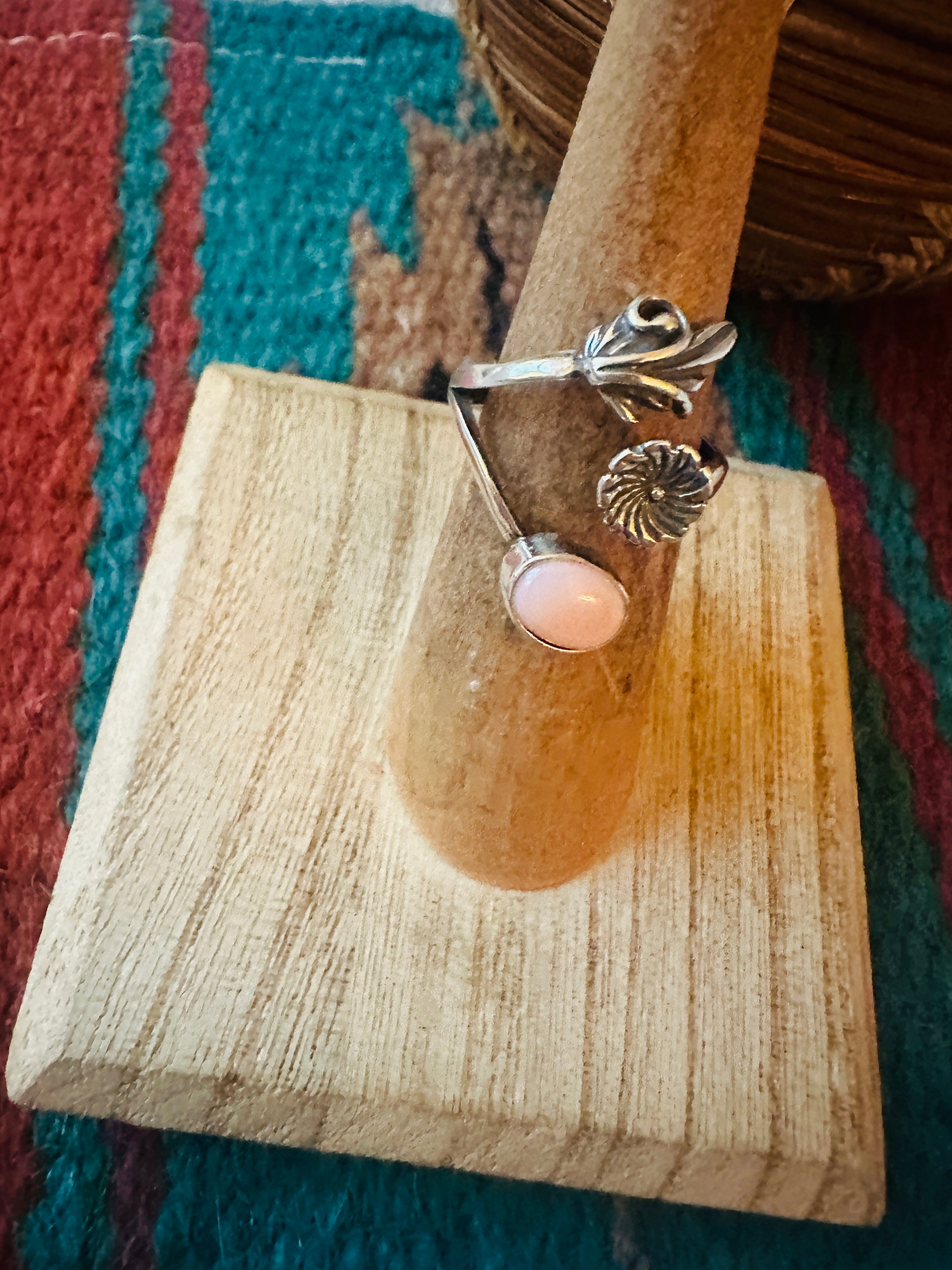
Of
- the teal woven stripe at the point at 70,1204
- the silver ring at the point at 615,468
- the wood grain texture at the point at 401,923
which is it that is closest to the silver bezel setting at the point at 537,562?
the silver ring at the point at 615,468

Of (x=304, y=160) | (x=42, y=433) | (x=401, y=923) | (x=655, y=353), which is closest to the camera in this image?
(x=655, y=353)

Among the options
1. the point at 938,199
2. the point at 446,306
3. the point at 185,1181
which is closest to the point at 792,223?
the point at 938,199

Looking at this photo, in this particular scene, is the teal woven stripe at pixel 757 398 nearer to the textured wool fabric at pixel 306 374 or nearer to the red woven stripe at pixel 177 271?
the textured wool fabric at pixel 306 374

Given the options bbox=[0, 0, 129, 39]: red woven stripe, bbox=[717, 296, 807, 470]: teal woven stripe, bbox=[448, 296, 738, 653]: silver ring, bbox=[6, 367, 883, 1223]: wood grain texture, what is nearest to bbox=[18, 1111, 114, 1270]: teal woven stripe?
bbox=[6, 367, 883, 1223]: wood grain texture

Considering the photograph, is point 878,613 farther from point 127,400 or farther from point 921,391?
point 127,400

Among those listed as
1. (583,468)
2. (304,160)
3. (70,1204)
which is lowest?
(70,1204)

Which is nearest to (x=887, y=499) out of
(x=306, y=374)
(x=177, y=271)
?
(x=306, y=374)
